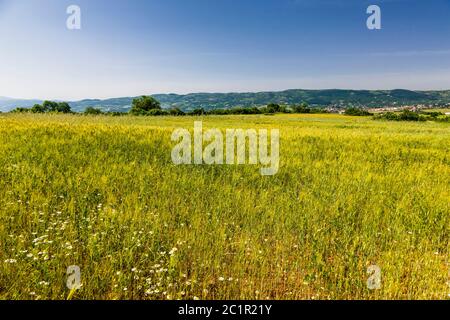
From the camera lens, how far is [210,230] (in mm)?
4805

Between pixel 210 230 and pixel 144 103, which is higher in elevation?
pixel 144 103

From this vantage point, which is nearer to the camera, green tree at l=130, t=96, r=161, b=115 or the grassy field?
the grassy field

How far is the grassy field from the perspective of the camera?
11.8 ft

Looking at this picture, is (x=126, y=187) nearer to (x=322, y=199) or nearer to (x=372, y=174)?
(x=322, y=199)

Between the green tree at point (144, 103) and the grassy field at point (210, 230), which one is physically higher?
the green tree at point (144, 103)

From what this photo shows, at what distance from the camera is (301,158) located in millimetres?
10258

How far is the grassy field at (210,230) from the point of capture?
3600mm

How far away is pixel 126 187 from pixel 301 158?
6.16 m

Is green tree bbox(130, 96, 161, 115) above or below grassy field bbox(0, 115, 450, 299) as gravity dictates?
above

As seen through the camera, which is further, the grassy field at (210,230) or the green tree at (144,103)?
the green tree at (144,103)

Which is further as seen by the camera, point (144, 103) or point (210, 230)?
point (144, 103)
